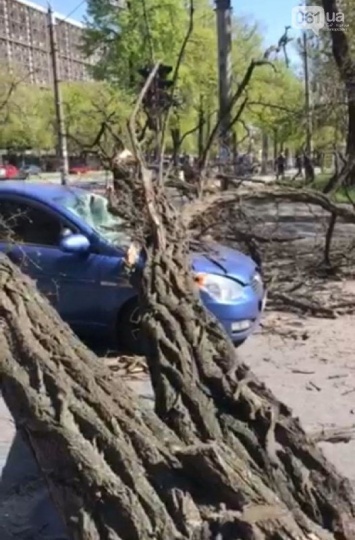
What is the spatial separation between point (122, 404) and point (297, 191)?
5.34 m

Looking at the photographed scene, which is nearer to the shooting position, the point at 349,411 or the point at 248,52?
the point at 349,411

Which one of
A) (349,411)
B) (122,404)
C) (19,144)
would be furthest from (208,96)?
(122,404)

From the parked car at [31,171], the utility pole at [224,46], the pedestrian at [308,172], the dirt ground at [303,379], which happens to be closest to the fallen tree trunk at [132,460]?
the dirt ground at [303,379]

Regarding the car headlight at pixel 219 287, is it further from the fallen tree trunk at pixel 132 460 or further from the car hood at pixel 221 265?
the fallen tree trunk at pixel 132 460

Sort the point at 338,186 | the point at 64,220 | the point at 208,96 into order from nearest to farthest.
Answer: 1. the point at 64,220
2. the point at 338,186
3. the point at 208,96

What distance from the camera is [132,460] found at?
2664 millimetres

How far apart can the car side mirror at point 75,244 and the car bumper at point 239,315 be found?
47.3 inches

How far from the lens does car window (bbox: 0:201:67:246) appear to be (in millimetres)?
7078

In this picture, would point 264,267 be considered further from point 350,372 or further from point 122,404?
point 122,404

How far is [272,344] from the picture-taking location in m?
7.50

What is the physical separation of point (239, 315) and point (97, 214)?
5.62 ft

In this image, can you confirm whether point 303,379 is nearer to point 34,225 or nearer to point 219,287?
point 219,287

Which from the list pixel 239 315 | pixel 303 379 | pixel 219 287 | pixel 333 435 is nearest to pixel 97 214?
pixel 219 287

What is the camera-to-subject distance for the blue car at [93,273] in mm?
6785
